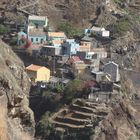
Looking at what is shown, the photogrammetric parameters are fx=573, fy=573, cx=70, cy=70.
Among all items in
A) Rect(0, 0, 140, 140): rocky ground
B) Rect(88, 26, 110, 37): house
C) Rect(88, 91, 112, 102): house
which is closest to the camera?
Rect(0, 0, 140, 140): rocky ground

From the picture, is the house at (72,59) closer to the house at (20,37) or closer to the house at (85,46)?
the house at (85,46)

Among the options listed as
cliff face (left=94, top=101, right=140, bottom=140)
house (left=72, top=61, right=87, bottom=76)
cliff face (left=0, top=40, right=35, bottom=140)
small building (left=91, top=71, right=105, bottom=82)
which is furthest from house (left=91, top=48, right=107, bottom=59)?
cliff face (left=0, top=40, right=35, bottom=140)

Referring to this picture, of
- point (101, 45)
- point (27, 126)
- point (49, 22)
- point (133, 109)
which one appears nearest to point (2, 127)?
point (27, 126)

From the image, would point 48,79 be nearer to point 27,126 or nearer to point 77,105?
point 77,105

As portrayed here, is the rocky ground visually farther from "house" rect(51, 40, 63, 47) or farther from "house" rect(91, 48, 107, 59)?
"house" rect(51, 40, 63, 47)

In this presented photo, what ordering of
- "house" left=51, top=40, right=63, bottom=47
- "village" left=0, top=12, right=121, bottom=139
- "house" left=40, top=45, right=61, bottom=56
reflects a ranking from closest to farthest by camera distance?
"village" left=0, top=12, right=121, bottom=139 → "house" left=40, top=45, right=61, bottom=56 → "house" left=51, top=40, right=63, bottom=47

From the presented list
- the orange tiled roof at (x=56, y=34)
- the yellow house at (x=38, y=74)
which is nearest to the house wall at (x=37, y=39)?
the orange tiled roof at (x=56, y=34)
